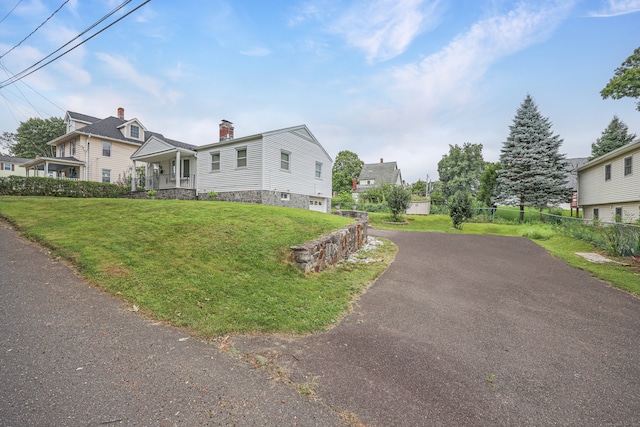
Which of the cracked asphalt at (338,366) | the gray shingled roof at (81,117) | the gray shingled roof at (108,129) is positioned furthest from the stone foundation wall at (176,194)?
the gray shingled roof at (81,117)

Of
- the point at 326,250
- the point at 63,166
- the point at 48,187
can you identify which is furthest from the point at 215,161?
the point at 63,166

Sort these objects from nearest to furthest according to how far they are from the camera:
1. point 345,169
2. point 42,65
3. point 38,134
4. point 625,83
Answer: point 42,65
point 625,83
point 38,134
point 345,169

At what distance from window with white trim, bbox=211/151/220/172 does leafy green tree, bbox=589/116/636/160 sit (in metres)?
39.3

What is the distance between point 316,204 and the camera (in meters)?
20.3

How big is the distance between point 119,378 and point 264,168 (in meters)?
13.7

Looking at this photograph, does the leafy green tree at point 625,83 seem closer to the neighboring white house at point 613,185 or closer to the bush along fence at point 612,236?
the neighboring white house at point 613,185

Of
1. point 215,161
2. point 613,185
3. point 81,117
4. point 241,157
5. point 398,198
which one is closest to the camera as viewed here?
point 241,157

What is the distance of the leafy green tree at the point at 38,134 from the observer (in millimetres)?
44188

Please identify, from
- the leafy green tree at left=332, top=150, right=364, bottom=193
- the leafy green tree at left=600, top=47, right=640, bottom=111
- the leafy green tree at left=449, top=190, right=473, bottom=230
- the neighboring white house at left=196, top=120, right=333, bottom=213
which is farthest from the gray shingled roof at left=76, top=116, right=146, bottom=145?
the leafy green tree at left=600, top=47, right=640, bottom=111

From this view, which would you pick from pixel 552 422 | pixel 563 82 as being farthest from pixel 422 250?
pixel 563 82

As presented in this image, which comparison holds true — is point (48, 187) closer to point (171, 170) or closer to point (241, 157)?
point (171, 170)

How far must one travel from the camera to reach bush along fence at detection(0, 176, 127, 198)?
50.4 ft

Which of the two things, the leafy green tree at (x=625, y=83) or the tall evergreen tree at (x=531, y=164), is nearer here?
the leafy green tree at (x=625, y=83)

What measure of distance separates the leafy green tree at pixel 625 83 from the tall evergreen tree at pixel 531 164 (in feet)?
17.5
